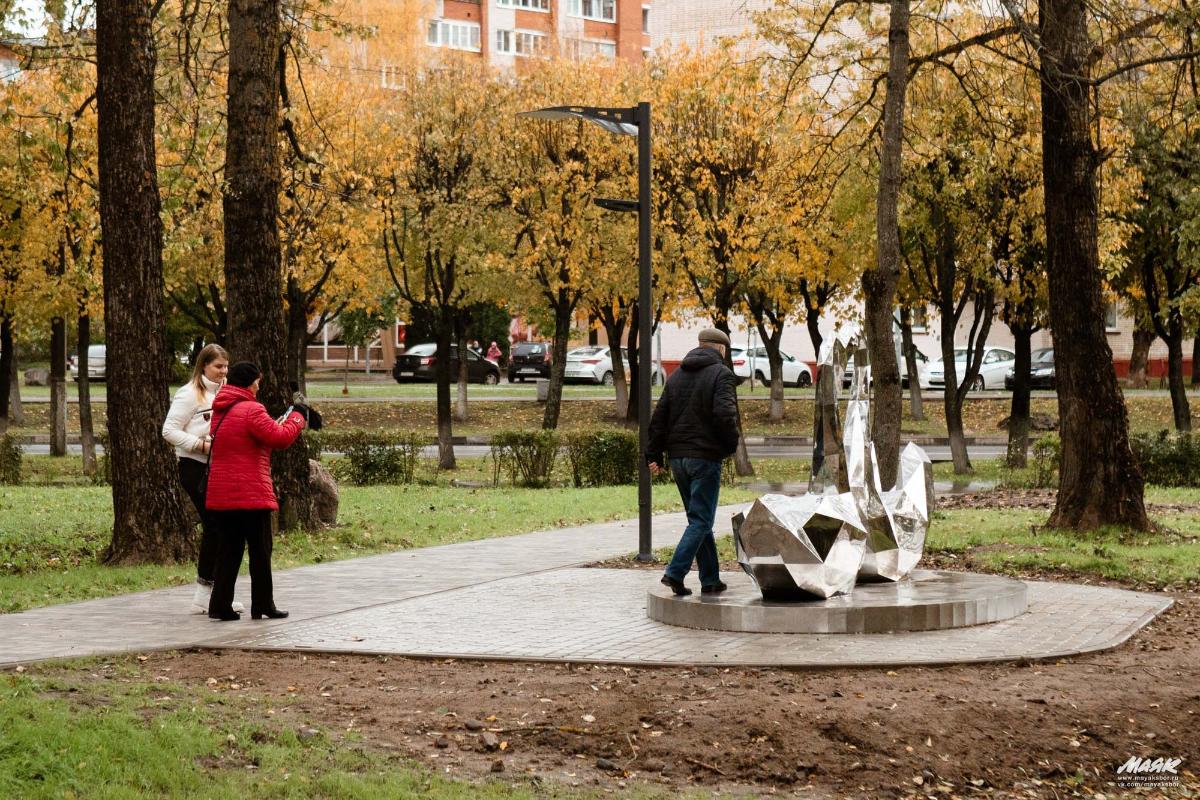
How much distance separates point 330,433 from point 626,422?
15.7 m

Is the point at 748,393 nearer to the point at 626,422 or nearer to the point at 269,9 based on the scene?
the point at 626,422

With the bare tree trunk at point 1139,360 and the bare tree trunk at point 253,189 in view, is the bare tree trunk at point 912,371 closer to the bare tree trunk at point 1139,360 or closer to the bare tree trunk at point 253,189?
the bare tree trunk at point 1139,360

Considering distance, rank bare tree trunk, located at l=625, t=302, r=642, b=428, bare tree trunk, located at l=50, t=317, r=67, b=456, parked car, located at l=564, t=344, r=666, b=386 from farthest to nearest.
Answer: parked car, located at l=564, t=344, r=666, b=386 → bare tree trunk, located at l=625, t=302, r=642, b=428 → bare tree trunk, located at l=50, t=317, r=67, b=456

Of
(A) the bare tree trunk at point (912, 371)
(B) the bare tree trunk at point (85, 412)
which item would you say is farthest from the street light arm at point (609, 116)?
(A) the bare tree trunk at point (912, 371)

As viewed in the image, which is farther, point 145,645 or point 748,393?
point 748,393

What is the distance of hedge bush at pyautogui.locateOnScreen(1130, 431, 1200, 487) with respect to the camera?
→ 21.6 m

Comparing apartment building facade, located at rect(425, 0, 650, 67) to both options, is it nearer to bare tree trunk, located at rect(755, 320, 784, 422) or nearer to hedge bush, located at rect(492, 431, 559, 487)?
bare tree trunk, located at rect(755, 320, 784, 422)

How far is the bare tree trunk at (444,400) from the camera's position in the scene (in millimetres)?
26734

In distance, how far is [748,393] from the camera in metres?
50.0

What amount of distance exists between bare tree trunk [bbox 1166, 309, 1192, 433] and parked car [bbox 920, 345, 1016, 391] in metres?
15.9

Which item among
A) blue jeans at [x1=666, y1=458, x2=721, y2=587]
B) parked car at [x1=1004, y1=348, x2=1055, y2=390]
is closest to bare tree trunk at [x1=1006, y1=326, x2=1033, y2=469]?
blue jeans at [x1=666, y1=458, x2=721, y2=587]

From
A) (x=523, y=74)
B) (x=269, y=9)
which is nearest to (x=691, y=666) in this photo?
(x=269, y=9)

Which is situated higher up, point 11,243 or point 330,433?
point 11,243

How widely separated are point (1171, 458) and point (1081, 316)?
7.90 m
